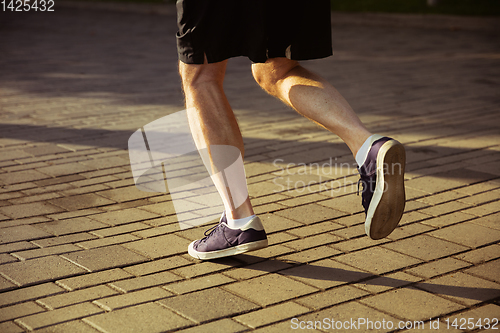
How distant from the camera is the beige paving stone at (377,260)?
2381mm

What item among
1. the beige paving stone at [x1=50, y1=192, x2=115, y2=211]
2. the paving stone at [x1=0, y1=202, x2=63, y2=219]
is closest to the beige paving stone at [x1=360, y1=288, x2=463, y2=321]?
the beige paving stone at [x1=50, y1=192, x2=115, y2=211]

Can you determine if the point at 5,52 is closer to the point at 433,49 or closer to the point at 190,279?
the point at 433,49

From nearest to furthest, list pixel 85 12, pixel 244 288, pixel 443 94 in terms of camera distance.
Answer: pixel 244 288 < pixel 443 94 < pixel 85 12

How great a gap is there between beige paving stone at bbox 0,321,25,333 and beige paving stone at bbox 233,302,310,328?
73 centimetres

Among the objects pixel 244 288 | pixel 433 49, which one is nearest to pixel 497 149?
pixel 244 288

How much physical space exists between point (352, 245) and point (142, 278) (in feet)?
3.13

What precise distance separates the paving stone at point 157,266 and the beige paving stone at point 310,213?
73 centimetres

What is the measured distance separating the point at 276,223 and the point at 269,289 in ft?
2.42

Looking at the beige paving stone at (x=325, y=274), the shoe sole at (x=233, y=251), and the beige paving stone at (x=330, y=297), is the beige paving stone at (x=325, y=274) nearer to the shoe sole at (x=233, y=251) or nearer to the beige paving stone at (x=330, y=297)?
the beige paving stone at (x=330, y=297)

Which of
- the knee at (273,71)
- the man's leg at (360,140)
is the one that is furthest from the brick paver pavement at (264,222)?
the knee at (273,71)

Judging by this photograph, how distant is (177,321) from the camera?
1975 millimetres

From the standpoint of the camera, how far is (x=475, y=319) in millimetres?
1959

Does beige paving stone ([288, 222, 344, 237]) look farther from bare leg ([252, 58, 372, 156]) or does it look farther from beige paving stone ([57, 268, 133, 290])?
beige paving stone ([57, 268, 133, 290])

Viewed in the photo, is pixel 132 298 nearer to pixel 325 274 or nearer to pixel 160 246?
pixel 160 246
